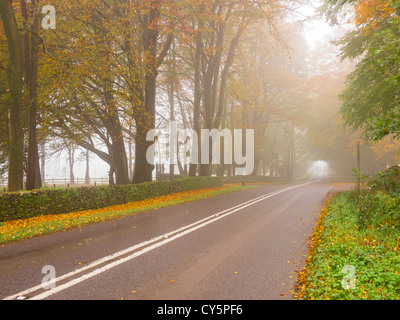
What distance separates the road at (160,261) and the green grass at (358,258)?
403mm

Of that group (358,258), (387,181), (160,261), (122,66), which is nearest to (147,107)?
(122,66)

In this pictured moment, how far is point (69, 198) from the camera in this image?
38.2 feet

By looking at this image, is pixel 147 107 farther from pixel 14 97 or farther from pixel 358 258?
pixel 358 258

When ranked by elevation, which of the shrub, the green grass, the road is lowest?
the road

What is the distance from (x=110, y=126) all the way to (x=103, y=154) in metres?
6.29

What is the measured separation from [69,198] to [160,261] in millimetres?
7891

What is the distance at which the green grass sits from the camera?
12.9 ft

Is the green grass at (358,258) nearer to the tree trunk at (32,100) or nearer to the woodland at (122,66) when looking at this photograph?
the woodland at (122,66)

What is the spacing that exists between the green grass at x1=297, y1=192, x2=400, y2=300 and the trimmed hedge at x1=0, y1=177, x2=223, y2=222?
9.52 metres

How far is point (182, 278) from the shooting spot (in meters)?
4.63

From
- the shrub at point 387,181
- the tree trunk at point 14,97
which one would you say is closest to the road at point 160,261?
the shrub at point 387,181

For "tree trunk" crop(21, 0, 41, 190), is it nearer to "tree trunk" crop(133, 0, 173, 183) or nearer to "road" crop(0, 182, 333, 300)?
"tree trunk" crop(133, 0, 173, 183)

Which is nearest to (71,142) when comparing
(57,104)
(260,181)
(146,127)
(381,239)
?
(57,104)

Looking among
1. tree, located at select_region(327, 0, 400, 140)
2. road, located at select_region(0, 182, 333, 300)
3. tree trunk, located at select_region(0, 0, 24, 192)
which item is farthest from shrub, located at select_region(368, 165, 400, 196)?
tree trunk, located at select_region(0, 0, 24, 192)
